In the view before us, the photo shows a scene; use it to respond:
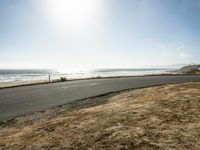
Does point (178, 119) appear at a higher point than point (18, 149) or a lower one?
higher

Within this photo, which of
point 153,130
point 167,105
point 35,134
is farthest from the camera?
point 167,105

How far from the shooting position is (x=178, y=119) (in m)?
5.30

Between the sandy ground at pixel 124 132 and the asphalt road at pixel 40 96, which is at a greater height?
the sandy ground at pixel 124 132

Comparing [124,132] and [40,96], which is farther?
[40,96]

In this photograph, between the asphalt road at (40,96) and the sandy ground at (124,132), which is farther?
the asphalt road at (40,96)

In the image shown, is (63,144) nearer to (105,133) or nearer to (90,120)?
(105,133)

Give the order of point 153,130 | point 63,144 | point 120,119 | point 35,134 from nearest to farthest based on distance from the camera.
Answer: point 63,144
point 153,130
point 35,134
point 120,119

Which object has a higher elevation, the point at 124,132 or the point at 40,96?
the point at 124,132

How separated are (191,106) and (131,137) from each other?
353cm

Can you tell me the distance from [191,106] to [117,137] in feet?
12.3

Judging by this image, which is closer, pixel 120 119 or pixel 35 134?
pixel 35 134

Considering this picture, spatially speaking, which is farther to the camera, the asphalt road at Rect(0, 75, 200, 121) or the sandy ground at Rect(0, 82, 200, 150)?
the asphalt road at Rect(0, 75, 200, 121)

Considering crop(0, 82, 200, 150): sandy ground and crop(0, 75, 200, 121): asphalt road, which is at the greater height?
crop(0, 82, 200, 150): sandy ground

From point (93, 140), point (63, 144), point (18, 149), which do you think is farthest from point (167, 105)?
point (18, 149)
